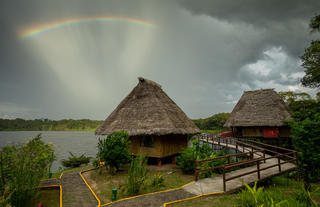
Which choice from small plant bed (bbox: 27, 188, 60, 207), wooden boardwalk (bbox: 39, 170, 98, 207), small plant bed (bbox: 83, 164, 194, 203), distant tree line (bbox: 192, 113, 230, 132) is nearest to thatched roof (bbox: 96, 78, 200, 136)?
small plant bed (bbox: 83, 164, 194, 203)

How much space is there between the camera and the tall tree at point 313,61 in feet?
48.1

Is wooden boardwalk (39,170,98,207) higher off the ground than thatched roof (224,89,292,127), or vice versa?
thatched roof (224,89,292,127)

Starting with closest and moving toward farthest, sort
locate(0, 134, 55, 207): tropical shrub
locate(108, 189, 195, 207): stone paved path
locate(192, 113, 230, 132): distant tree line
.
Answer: locate(0, 134, 55, 207): tropical shrub → locate(108, 189, 195, 207): stone paved path → locate(192, 113, 230, 132): distant tree line

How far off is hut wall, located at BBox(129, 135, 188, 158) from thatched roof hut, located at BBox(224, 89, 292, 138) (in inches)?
384

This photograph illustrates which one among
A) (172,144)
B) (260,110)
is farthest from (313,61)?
(172,144)

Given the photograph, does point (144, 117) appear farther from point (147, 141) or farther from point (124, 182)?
point (124, 182)

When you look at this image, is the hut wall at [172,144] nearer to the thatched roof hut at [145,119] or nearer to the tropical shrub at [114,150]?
the thatched roof hut at [145,119]

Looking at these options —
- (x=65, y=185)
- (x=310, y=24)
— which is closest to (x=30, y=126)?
(x=65, y=185)

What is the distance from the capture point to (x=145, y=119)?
39.2 feet

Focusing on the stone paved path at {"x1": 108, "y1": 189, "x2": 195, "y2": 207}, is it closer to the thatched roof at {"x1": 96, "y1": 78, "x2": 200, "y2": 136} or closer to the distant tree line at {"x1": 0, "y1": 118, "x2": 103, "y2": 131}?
the thatched roof at {"x1": 96, "y1": 78, "x2": 200, "y2": 136}

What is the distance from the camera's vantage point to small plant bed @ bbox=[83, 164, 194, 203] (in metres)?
6.62

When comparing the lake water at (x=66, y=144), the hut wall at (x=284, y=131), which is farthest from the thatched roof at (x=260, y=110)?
the lake water at (x=66, y=144)

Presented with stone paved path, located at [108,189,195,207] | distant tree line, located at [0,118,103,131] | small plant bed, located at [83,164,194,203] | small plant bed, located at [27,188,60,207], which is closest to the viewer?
stone paved path, located at [108,189,195,207]

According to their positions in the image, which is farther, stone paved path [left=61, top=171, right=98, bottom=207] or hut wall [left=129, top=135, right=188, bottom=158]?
hut wall [left=129, top=135, right=188, bottom=158]
